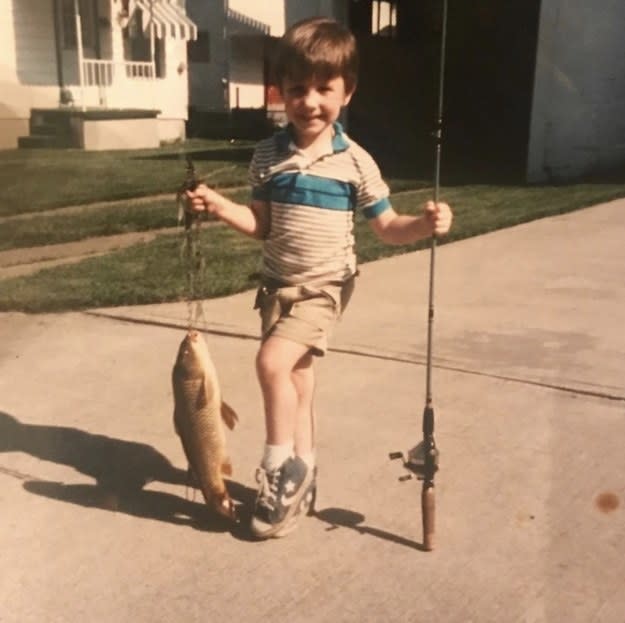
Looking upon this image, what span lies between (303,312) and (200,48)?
29373 mm

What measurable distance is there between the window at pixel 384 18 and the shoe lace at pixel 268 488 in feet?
53.3

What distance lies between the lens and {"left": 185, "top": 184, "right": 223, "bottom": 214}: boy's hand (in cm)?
272

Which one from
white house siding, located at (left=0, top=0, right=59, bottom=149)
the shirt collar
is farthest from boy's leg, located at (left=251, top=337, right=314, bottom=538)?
white house siding, located at (left=0, top=0, right=59, bottom=149)

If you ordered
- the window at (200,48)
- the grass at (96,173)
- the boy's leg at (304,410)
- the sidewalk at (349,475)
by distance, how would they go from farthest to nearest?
the window at (200,48)
the grass at (96,173)
the boy's leg at (304,410)
the sidewalk at (349,475)

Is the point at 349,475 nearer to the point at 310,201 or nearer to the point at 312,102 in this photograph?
the point at 310,201

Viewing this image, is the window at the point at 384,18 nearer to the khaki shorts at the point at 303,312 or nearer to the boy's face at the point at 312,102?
the boy's face at the point at 312,102

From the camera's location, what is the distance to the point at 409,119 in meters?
19.1

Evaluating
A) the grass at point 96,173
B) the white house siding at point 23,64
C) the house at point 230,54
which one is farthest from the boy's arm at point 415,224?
the house at point 230,54

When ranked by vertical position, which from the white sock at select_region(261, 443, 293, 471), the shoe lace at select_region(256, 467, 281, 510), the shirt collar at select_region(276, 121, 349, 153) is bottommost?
the shoe lace at select_region(256, 467, 281, 510)

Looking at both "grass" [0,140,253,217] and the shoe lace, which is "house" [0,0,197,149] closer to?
"grass" [0,140,253,217]

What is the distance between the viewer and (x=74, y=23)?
21188 millimetres

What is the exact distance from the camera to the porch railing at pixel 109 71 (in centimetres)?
2109

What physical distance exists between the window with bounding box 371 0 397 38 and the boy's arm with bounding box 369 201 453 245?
15.8 m

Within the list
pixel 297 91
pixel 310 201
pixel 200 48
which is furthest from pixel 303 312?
pixel 200 48
